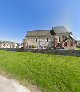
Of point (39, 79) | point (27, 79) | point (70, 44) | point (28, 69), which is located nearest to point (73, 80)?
point (39, 79)

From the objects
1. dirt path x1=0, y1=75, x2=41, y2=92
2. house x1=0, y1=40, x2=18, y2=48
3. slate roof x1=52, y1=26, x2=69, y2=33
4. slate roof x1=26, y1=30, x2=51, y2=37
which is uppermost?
slate roof x1=52, y1=26, x2=69, y2=33

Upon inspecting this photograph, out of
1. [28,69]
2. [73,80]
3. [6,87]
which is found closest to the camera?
[6,87]

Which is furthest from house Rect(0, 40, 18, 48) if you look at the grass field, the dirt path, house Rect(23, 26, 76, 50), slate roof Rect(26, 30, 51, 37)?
the dirt path

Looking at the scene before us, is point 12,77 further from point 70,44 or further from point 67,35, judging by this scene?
point 67,35

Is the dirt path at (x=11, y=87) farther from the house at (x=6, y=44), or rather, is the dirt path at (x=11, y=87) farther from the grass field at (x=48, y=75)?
the house at (x=6, y=44)

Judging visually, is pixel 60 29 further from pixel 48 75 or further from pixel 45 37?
pixel 48 75

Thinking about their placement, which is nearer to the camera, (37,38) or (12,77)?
(12,77)

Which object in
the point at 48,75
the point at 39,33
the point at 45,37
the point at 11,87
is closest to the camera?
the point at 11,87

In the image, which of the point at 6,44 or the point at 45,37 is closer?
the point at 45,37

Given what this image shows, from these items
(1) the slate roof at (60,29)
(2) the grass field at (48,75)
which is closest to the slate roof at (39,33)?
(1) the slate roof at (60,29)

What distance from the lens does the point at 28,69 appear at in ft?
62.7

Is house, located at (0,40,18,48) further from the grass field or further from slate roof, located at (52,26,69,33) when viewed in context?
the grass field

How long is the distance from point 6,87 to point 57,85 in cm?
421

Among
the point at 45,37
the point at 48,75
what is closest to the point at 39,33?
the point at 45,37
